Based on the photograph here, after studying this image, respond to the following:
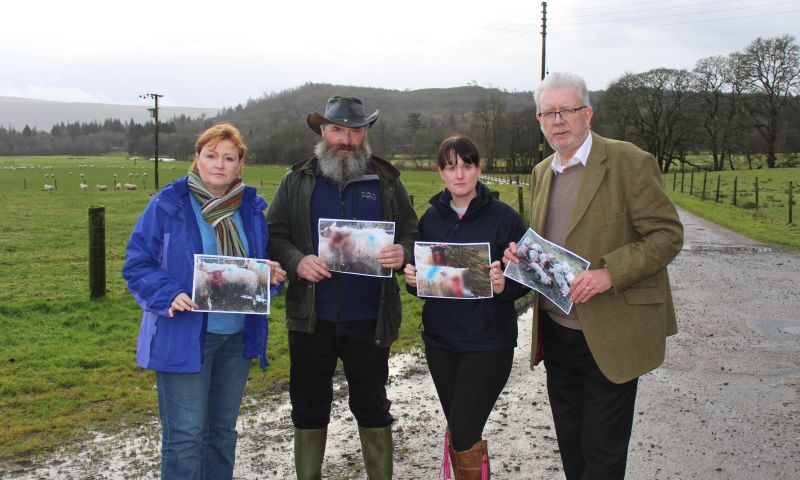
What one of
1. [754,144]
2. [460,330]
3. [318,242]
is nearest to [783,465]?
[460,330]

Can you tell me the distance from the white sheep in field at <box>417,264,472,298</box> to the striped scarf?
42.8 inches

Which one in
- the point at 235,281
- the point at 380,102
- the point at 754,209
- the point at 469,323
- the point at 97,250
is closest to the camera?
the point at 235,281

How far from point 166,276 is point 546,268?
6.79 ft

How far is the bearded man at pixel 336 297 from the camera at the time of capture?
406 centimetres

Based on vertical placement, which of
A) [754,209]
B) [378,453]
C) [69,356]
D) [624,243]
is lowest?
[69,356]

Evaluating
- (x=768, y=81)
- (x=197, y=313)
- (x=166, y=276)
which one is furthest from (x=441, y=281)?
(x=768, y=81)

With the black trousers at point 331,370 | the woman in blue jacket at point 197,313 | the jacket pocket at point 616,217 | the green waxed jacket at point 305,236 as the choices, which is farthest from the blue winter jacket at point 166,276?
the jacket pocket at point 616,217

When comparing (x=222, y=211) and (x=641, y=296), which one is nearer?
(x=641, y=296)

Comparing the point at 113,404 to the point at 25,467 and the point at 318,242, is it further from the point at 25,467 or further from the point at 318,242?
the point at 318,242

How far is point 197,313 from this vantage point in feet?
11.7

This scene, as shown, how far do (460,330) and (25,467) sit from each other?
10.4ft

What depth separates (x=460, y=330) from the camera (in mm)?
3717

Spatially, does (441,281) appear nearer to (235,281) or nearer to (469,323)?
(469,323)

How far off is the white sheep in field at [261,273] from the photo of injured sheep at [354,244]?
0.40 m
